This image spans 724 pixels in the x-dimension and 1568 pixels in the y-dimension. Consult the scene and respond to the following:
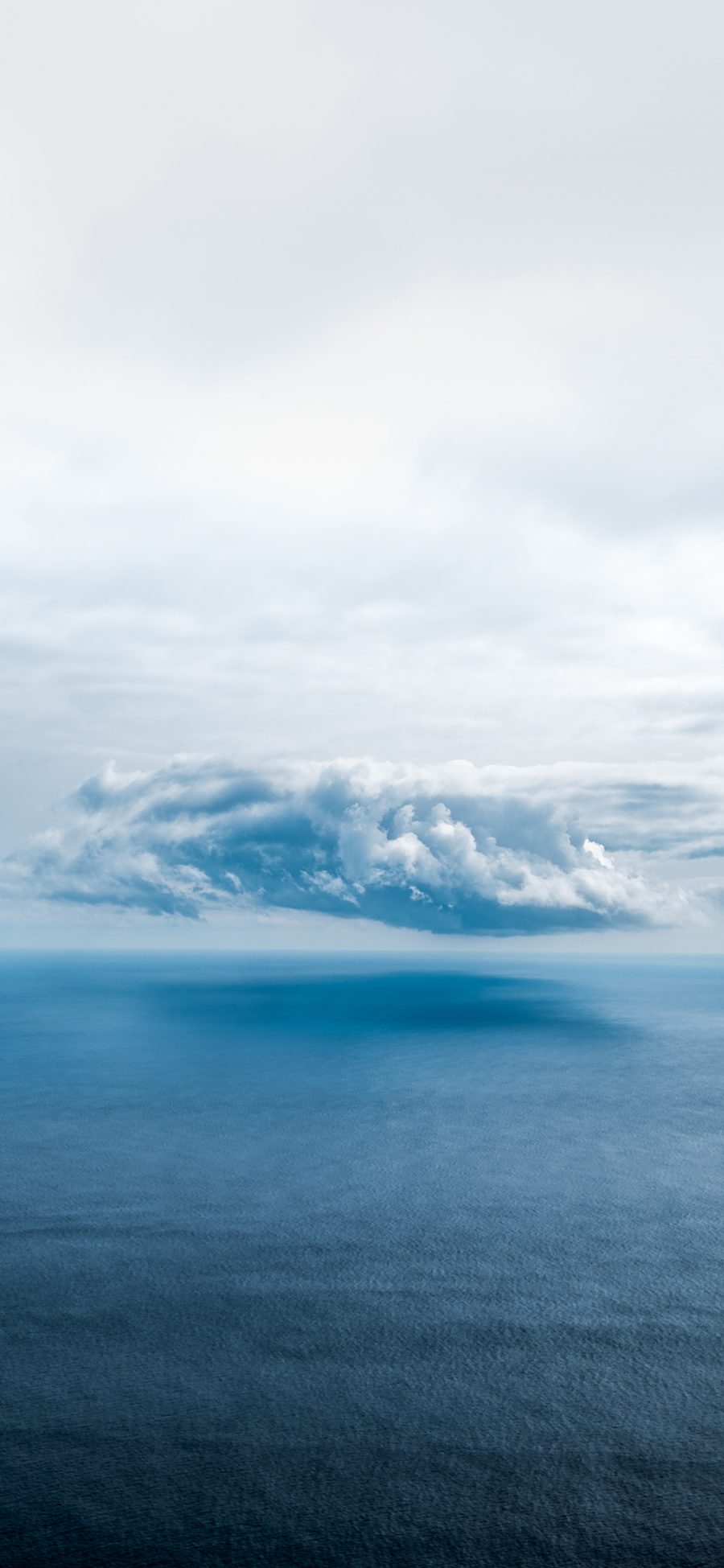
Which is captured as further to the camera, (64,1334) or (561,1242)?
(561,1242)

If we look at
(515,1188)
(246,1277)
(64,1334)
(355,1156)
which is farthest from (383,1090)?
(64,1334)

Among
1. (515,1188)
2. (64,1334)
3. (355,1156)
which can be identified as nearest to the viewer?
(64,1334)

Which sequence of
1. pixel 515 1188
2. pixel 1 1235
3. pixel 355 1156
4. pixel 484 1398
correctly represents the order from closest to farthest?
pixel 484 1398, pixel 1 1235, pixel 515 1188, pixel 355 1156

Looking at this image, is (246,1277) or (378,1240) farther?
(378,1240)

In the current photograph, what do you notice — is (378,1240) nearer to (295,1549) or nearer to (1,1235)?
(1,1235)

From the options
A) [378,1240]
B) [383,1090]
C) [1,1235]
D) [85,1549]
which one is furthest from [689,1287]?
[383,1090]

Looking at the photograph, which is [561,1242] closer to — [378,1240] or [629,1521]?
[378,1240]
